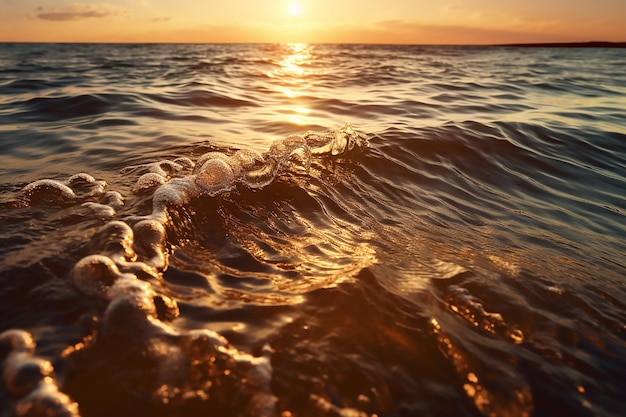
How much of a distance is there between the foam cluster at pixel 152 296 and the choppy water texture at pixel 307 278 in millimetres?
11

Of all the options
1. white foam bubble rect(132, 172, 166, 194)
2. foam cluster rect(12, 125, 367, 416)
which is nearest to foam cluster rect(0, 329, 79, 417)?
foam cluster rect(12, 125, 367, 416)

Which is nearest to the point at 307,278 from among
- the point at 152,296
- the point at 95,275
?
the point at 152,296

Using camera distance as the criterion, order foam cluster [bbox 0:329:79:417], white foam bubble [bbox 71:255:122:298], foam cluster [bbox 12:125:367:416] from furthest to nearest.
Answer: white foam bubble [bbox 71:255:122:298]
foam cluster [bbox 12:125:367:416]
foam cluster [bbox 0:329:79:417]

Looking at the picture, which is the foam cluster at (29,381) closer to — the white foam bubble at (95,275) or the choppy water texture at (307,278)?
the choppy water texture at (307,278)

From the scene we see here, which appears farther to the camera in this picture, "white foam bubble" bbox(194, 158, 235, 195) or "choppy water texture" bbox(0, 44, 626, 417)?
"white foam bubble" bbox(194, 158, 235, 195)

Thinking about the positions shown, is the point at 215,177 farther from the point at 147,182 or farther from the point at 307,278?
the point at 307,278

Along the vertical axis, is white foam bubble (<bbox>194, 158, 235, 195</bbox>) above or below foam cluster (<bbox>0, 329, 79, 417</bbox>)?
above

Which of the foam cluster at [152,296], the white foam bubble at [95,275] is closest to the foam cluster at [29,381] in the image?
the foam cluster at [152,296]

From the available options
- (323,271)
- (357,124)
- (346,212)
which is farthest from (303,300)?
(357,124)

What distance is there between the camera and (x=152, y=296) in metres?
2.19

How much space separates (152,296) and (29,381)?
66 centimetres

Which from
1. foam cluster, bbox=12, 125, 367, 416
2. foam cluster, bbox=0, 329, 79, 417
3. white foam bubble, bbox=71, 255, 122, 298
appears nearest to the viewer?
foam cluster, bbox=0, 329, 79, 417

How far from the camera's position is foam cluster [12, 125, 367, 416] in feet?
5.61

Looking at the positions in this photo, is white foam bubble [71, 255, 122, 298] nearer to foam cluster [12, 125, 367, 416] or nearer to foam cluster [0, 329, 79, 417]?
foam cluster [12, 125, 367, 416]
